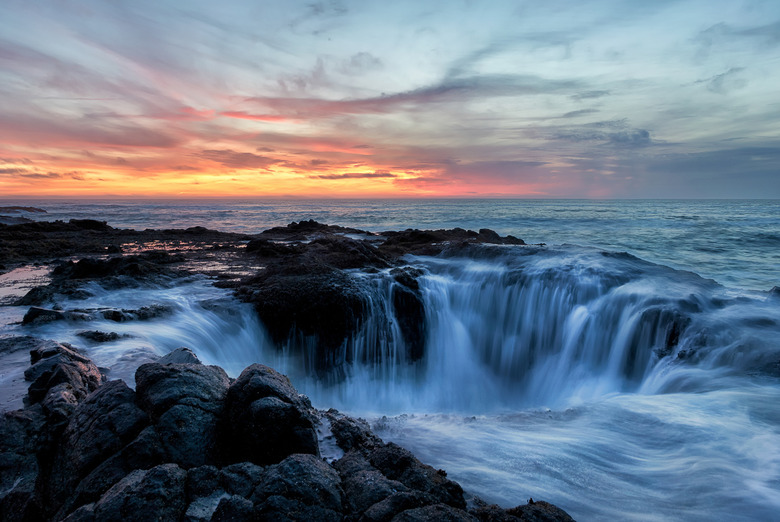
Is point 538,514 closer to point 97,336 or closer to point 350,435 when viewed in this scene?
point 350,435

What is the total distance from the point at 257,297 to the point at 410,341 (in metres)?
3.50

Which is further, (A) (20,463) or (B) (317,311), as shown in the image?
(B) (317,311)

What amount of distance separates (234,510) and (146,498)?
0.52m

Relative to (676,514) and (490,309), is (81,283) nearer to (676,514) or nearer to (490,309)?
(490,309)

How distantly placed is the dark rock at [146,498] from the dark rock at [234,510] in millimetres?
256

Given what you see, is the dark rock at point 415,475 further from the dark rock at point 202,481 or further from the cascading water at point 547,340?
the cascading water at point 547,340

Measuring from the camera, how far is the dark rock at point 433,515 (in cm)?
240

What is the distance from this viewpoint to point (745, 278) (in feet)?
45.4

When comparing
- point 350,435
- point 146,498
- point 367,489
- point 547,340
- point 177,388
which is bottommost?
point 547,340

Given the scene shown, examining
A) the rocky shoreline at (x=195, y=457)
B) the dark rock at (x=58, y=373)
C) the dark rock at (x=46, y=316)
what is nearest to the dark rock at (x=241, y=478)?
the rocky shoreline at (x=195, y=457)

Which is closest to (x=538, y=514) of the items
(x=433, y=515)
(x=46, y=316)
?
(x=433, y=515)

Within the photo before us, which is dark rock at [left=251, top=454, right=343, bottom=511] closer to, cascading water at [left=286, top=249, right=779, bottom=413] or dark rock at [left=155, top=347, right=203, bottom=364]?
dark rock at [left=155, top=347, right=203, bottom=364]

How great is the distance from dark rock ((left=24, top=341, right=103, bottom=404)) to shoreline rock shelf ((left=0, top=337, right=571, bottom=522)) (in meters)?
0.03

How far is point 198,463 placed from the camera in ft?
9.65
